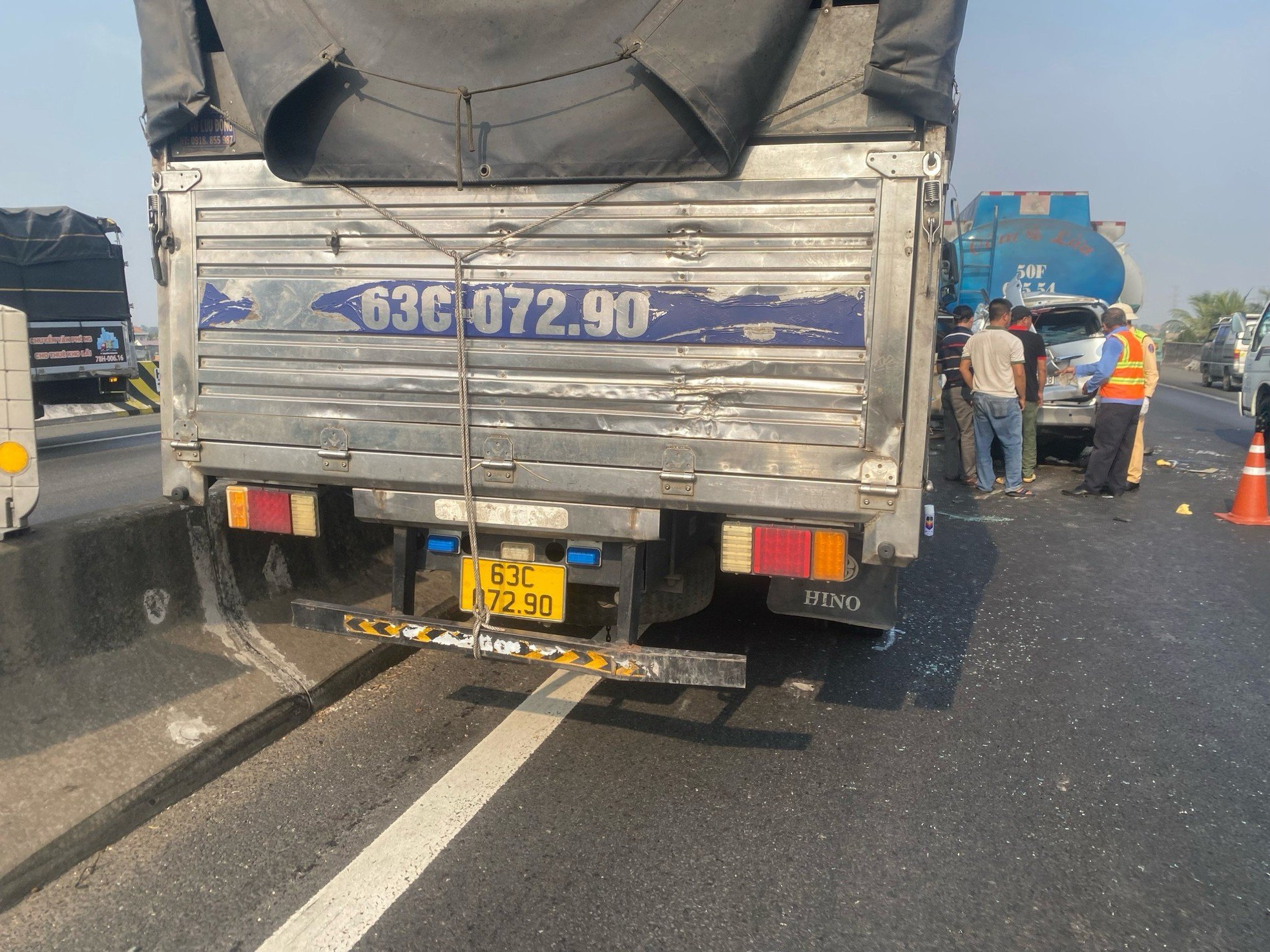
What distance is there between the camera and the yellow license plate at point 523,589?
358 centimetres

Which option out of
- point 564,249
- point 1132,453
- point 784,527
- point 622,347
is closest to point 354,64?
point 564,249

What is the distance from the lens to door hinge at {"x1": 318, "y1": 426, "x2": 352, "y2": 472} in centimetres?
362

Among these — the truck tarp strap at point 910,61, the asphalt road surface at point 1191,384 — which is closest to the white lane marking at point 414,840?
the truck tarp strap at point 910,61

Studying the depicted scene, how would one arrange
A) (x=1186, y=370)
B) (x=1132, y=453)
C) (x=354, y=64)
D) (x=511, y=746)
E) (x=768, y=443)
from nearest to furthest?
(x=768, y=443)
(x=354, y=64)
(x=511, y=746)
(x=1132, y=453)
(x=1186, y=370)

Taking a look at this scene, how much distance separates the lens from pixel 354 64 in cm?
349

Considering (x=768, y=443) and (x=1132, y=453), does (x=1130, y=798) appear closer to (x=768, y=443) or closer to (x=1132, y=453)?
(x=768, y=443)

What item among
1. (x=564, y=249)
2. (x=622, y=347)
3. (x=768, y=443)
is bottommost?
(x=768, y=443)

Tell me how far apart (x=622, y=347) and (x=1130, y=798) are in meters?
2.54

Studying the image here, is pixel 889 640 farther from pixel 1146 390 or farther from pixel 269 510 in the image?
pixel 1146 390

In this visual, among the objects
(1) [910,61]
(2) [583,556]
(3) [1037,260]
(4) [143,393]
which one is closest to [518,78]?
(1) [910,61]

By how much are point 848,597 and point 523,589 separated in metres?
1.42

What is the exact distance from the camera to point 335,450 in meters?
3.63

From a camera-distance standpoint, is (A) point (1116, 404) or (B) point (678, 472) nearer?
(B) point (678, 472)

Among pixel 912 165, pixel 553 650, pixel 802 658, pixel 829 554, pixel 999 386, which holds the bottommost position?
pixel 802 658
